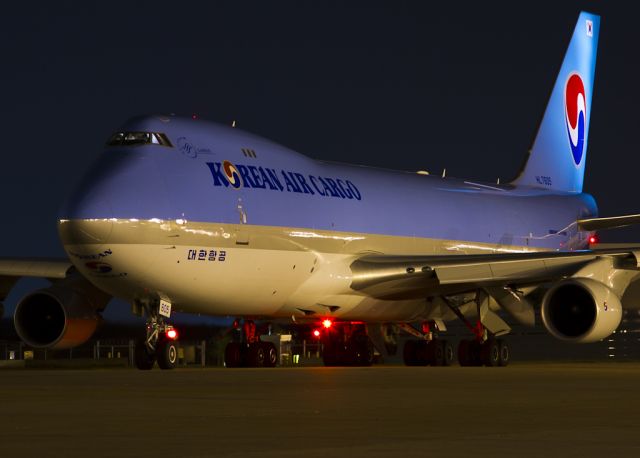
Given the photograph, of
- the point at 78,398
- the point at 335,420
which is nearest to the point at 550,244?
the point at 78,398

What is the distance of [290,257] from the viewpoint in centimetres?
2231

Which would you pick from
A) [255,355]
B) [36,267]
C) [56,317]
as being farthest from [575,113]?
[56,317]

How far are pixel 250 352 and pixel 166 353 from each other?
3743 mm

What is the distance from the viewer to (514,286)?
24.2 metres

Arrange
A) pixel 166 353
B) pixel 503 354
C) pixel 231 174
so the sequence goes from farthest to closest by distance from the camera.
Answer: pixel 503 354, pixel 231 174, pixel 166 353

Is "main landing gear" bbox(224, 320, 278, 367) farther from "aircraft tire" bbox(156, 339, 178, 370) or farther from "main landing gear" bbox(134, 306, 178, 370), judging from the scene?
"aircraft tire" bbox(156, 339, 178, 370)

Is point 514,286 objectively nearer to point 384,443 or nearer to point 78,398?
point 78,398

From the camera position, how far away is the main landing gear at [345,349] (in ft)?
85.8

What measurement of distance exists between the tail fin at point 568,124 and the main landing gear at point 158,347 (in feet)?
46.2

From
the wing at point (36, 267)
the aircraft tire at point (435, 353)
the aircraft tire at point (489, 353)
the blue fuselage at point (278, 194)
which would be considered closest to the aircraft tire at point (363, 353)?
the aircraft tire at point (435, 353)

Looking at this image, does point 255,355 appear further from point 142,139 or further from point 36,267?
point 142,139

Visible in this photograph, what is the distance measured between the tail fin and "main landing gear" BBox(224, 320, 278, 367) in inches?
416

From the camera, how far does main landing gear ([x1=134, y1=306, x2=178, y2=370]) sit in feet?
65.4

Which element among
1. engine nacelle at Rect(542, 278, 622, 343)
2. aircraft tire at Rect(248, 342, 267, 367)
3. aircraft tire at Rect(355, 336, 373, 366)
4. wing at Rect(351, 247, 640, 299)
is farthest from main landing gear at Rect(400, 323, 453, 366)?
engine nacelle at Rect(542, 278, 622, 343)
